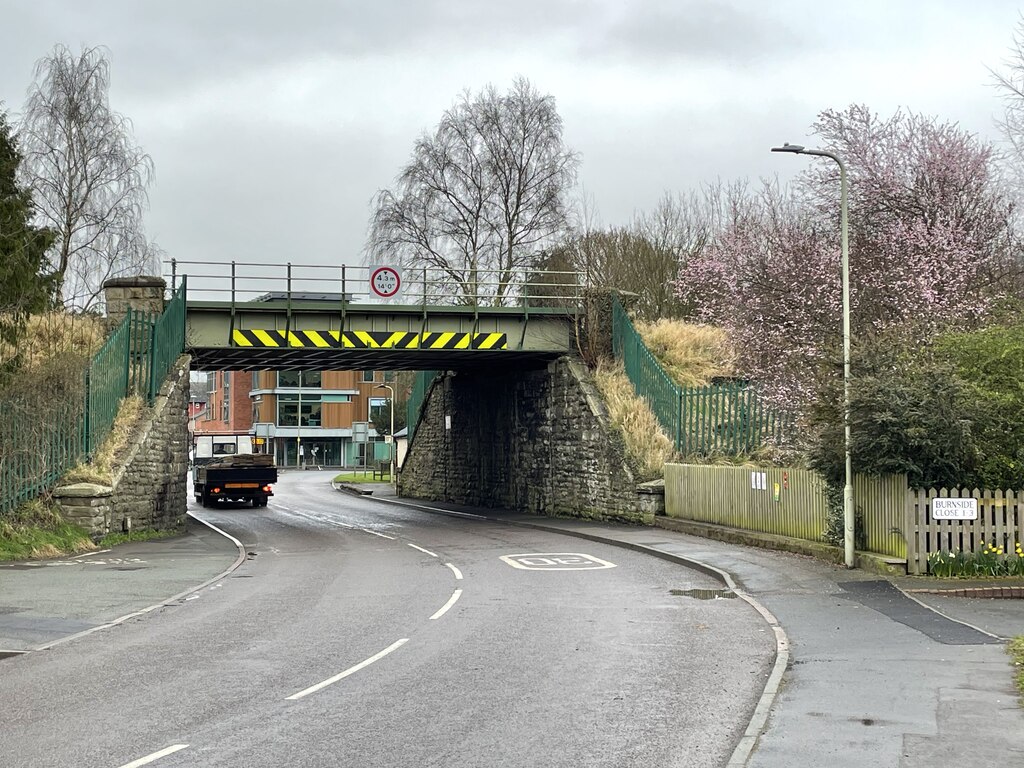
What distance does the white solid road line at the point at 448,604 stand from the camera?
44.5 ft

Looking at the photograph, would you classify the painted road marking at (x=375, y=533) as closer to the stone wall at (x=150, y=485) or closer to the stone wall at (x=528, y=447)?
the stone wall at (x=150, y=485)

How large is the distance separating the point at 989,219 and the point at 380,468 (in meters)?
51.5

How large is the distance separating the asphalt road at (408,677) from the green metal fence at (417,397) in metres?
27.9

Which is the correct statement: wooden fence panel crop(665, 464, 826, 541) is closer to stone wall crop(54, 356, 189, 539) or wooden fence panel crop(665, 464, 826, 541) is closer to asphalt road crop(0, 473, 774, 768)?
asphalt road crop(0, 473, 774, 768)

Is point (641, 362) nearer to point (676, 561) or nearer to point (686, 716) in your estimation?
point (676, 561)

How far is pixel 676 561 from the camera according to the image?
19.8 meters

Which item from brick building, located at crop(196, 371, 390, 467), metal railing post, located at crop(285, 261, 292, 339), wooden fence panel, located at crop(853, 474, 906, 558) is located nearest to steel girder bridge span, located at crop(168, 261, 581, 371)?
metal railing post, located at crop(285, 261, 292, 339)

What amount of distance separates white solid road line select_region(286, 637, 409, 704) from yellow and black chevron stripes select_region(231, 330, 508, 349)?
19.4m

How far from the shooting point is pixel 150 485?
2666 centimetres

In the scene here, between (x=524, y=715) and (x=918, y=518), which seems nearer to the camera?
(x=524, y=715)

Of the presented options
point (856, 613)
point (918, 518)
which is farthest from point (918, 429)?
point (856, 613)

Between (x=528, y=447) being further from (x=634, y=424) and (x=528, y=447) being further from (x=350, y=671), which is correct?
(x=350, y=671)

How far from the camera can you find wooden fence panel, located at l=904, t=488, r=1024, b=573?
15.7 meters

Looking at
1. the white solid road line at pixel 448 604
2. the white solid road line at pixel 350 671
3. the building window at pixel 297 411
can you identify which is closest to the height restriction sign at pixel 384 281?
the white solid road line at pixel 448 604
